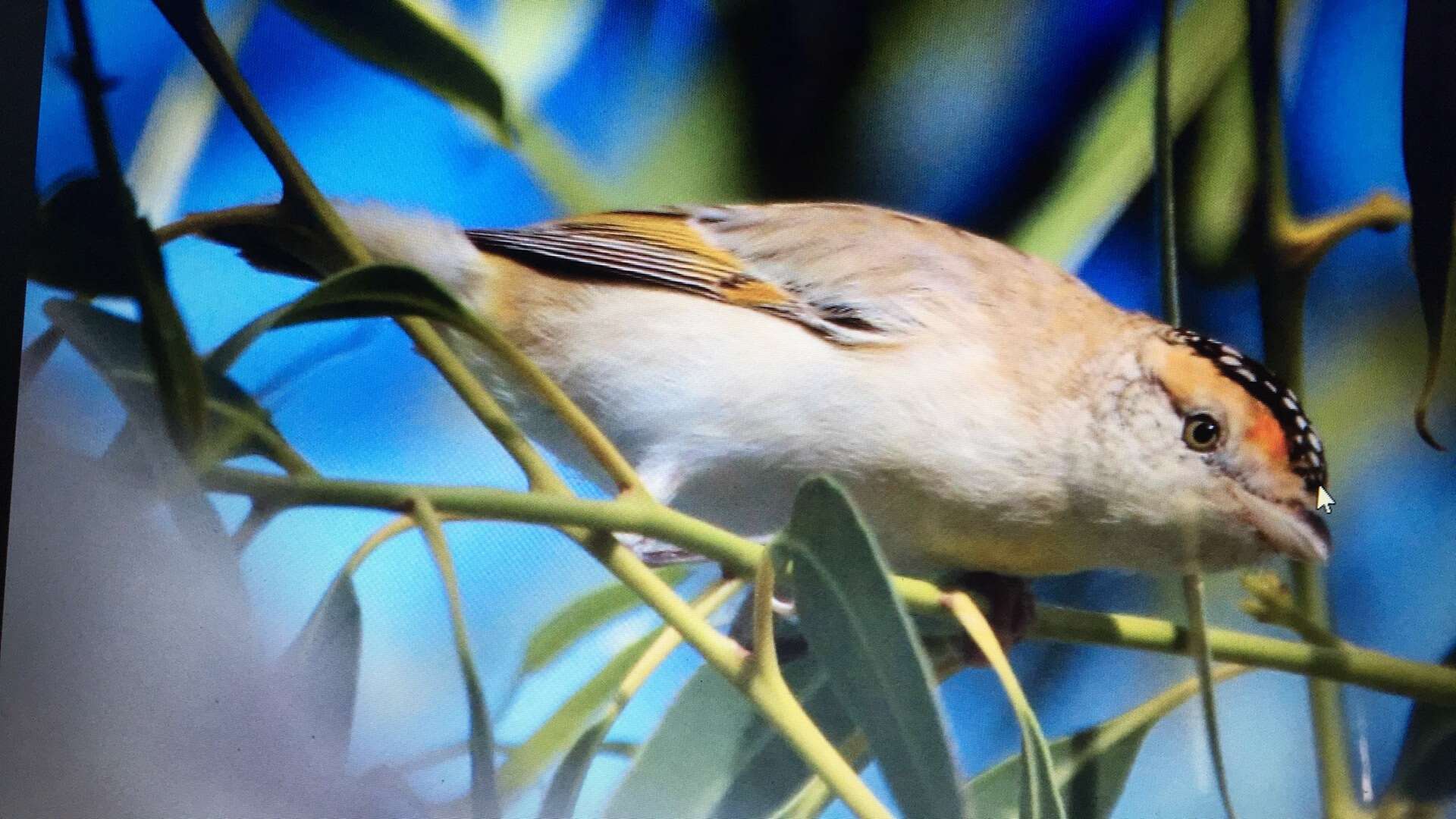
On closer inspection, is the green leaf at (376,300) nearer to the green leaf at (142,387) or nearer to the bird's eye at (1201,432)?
the green leaf at (142,387)

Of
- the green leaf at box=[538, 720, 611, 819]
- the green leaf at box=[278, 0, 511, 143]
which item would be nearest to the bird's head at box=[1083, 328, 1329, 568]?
the green leaf at box=[538, 720, 611, 819]

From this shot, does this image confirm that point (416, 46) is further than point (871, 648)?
Yes

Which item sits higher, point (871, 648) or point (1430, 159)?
point (1430, 159)

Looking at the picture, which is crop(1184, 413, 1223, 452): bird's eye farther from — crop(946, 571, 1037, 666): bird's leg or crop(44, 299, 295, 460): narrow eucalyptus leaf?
crop(44, 299, 295, 460): narrow eucalyptus leaf

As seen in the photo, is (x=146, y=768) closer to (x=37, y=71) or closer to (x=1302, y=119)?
(x=37, y=71)

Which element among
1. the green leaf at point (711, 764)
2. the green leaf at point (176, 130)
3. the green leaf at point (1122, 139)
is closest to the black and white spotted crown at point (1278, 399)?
the green leaf at point (1122, 139)

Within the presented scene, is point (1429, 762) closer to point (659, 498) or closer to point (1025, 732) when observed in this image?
point (1025, 732)

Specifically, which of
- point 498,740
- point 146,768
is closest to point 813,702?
point 498,740

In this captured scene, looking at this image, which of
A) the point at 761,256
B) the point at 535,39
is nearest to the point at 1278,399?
the point at 761,256
